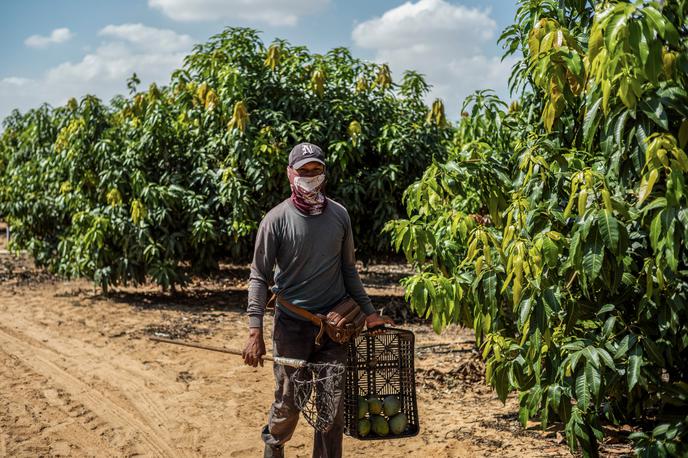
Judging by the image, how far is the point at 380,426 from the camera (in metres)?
4.23

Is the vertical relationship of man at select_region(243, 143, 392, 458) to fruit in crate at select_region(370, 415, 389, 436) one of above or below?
above

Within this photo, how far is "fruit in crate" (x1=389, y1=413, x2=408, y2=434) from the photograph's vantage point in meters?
4.24

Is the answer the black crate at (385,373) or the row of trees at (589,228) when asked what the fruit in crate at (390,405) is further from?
the row of trees at (589,228)

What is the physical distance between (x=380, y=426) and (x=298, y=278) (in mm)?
954

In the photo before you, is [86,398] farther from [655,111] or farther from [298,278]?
[655,111]

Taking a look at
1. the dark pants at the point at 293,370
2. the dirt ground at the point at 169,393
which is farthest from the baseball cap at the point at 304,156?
the dirt ground at the point at 169,393

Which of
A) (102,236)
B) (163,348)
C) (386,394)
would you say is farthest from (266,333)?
(386,394)

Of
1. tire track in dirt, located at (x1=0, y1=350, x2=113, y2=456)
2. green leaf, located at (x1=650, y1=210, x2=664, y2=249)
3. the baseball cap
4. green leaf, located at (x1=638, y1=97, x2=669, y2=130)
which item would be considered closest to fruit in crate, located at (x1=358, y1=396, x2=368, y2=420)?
the baseball cap

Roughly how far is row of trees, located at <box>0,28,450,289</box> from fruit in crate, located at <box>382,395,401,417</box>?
572cm

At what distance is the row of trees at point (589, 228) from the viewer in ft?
10.7

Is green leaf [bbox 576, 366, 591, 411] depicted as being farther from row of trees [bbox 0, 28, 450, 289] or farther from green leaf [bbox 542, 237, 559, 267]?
row of trees [bbox 0, 28, 450, 289]

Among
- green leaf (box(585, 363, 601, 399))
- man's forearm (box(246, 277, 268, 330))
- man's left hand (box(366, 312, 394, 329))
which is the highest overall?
man's forearm (box(246, 277, 268, 330))

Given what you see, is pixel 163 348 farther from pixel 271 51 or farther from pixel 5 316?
pixel 271 51

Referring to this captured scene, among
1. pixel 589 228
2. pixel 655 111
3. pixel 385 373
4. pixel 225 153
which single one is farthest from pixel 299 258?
pixel 225 153
